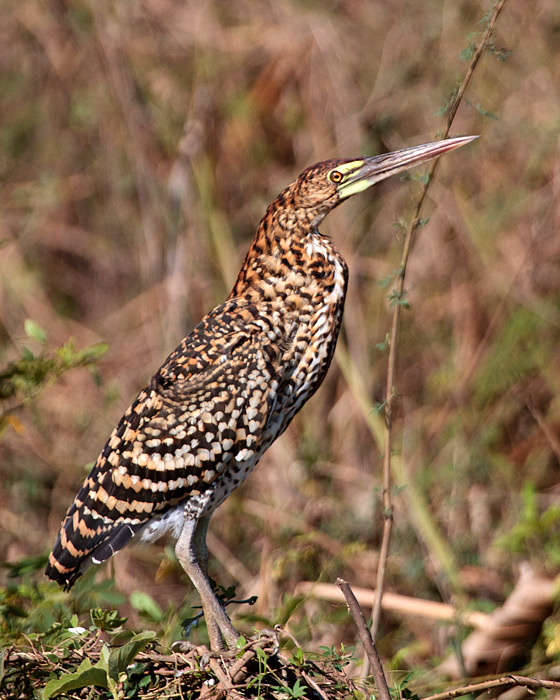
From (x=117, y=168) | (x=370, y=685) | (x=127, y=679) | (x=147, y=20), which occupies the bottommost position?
(x=370, y=685)

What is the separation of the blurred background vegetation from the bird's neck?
5.73 feet

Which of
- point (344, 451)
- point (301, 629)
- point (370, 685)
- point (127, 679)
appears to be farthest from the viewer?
point (344, 451)

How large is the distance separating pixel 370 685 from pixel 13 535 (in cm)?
428

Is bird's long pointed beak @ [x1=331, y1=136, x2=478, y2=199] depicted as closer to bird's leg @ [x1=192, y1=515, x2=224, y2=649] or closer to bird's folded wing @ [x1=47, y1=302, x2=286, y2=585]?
bird's folded wing @ [x1=47, y1=302, x2=286, y2=585]

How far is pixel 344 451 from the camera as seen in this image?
6.55 m

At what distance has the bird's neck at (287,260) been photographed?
370 centimetres

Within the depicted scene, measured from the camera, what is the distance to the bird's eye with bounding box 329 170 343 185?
3689 millimetres

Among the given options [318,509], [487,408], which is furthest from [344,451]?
[487,408]

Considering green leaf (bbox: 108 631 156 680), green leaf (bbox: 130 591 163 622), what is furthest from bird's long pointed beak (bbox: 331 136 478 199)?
green leaf (bbox: 108 631 156 680)

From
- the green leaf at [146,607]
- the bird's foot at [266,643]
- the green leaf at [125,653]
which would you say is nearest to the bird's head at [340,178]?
the green leaf at [146,607]

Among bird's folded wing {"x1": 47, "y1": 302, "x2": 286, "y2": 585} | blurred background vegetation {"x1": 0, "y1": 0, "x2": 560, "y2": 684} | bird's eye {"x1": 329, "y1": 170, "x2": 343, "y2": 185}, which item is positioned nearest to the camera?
bird's folded wing {"x1": 47, "y1": 302, "x2": 286, "y2": 585}

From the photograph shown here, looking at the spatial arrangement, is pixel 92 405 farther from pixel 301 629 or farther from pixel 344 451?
pixel 301 629

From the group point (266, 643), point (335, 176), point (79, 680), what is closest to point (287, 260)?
point (335, 176)

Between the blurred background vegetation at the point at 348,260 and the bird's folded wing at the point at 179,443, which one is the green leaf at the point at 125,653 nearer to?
the bird's folded wing at the point at 179,443
